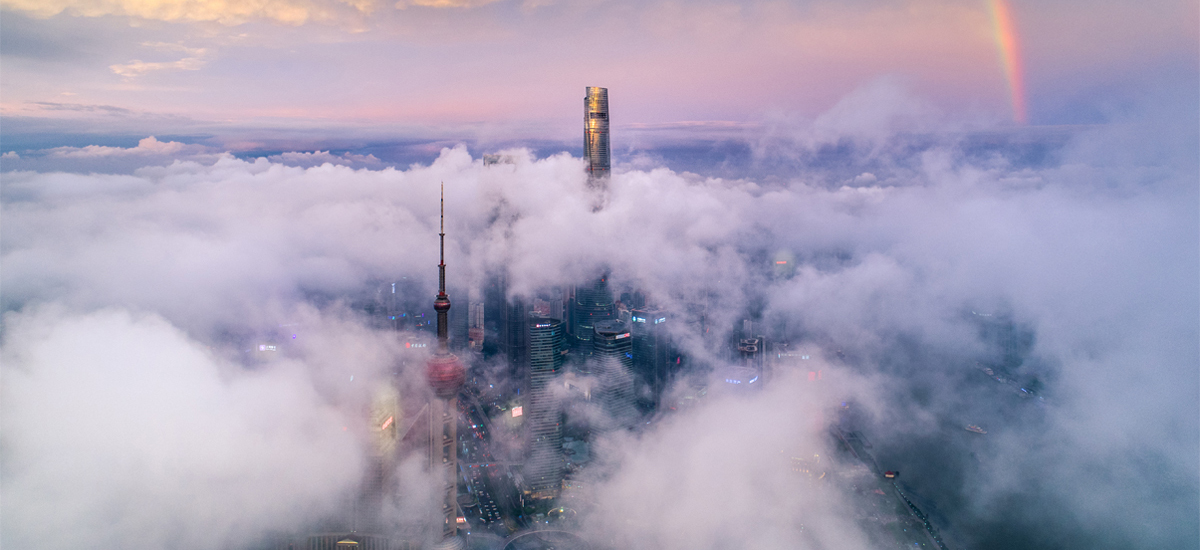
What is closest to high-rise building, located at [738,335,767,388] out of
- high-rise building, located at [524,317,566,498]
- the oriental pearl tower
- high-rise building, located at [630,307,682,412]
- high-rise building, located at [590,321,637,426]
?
high-rise building, located at [630,307,682,412]

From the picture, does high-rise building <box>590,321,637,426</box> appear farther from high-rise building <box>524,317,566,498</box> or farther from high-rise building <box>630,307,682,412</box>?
high-rise building <box>524,317,566,498</box>

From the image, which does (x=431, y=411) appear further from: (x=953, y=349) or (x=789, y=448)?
(x=953, y=349)

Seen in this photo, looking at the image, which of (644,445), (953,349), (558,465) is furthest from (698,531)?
(953,349)

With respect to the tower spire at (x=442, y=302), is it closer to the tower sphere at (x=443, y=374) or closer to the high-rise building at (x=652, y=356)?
→ the tower sphere at (x=443, y=374)

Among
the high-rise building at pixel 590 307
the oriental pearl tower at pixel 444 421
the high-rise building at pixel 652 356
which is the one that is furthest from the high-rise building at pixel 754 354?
the oriental pearl tower at pixel 444 421

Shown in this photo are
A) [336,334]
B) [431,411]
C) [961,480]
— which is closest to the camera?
[336,334]

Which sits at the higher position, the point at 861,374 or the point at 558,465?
the point at 861,374
